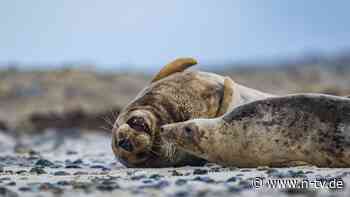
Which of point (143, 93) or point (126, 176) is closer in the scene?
point (126, 176)

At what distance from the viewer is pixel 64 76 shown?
32.7m

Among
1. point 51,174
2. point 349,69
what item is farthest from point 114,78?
point 51,174

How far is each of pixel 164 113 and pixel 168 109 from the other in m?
0.09

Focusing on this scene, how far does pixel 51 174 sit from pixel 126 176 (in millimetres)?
989

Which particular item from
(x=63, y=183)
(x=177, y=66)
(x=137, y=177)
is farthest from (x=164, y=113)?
(x=63, y=183)

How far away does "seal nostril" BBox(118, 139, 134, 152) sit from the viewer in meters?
8.14

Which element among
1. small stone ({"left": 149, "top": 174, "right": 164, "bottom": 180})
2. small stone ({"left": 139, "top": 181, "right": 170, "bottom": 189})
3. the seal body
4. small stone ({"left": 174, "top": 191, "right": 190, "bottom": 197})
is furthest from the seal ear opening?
small stone ({"left": 174, "top": 191, "right": 190, "bottom": 197})

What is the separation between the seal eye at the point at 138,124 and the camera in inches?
323

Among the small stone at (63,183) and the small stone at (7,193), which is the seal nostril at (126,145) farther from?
the small stone at (7,193)

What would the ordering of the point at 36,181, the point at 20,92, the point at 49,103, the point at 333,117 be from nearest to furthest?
the point at 36,181, the point at 333,117, the point at 49,103, the point at 20,92

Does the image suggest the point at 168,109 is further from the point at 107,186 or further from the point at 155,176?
the point at 107,186

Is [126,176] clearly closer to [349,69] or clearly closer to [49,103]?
[49,103]

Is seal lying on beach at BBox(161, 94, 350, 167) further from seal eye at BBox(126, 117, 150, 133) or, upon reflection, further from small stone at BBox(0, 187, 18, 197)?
small stone at BBox(0, 187, 18, 197)

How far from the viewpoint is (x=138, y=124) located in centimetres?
823
